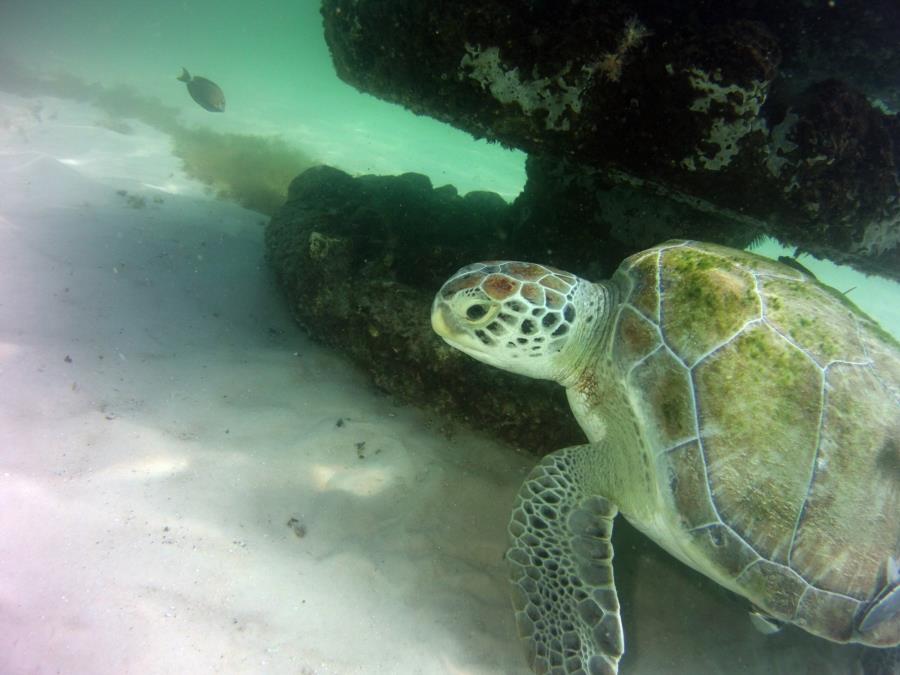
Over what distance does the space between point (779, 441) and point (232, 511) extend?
299 centimetres

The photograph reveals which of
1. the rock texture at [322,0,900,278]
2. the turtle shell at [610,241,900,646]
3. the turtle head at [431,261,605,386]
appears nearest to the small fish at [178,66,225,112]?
the rock texture at [322,0,900,278]

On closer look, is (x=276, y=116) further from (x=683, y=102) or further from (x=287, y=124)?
(x=683, y=102)

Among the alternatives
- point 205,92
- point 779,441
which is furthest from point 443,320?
point 205,92

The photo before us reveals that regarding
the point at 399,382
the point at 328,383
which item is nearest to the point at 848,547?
the point at 399,382

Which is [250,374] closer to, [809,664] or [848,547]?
[848,547]

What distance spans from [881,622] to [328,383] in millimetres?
3638

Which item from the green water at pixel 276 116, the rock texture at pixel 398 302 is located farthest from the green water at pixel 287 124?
the rock texture at pixel 398 302

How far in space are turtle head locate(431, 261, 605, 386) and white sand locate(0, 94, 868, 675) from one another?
3.34 ft

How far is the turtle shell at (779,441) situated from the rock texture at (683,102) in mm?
838

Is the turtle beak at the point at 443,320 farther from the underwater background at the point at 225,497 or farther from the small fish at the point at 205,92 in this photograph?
the small fish at the point at 205,92

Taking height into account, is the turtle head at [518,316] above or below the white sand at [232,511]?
above

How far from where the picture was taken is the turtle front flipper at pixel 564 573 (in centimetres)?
209

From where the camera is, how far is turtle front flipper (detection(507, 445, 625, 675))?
209 centimetres

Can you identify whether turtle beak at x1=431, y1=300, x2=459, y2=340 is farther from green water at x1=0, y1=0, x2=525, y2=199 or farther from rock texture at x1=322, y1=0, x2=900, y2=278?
green water at x1=0, y1=0, x2=525, y2=199
